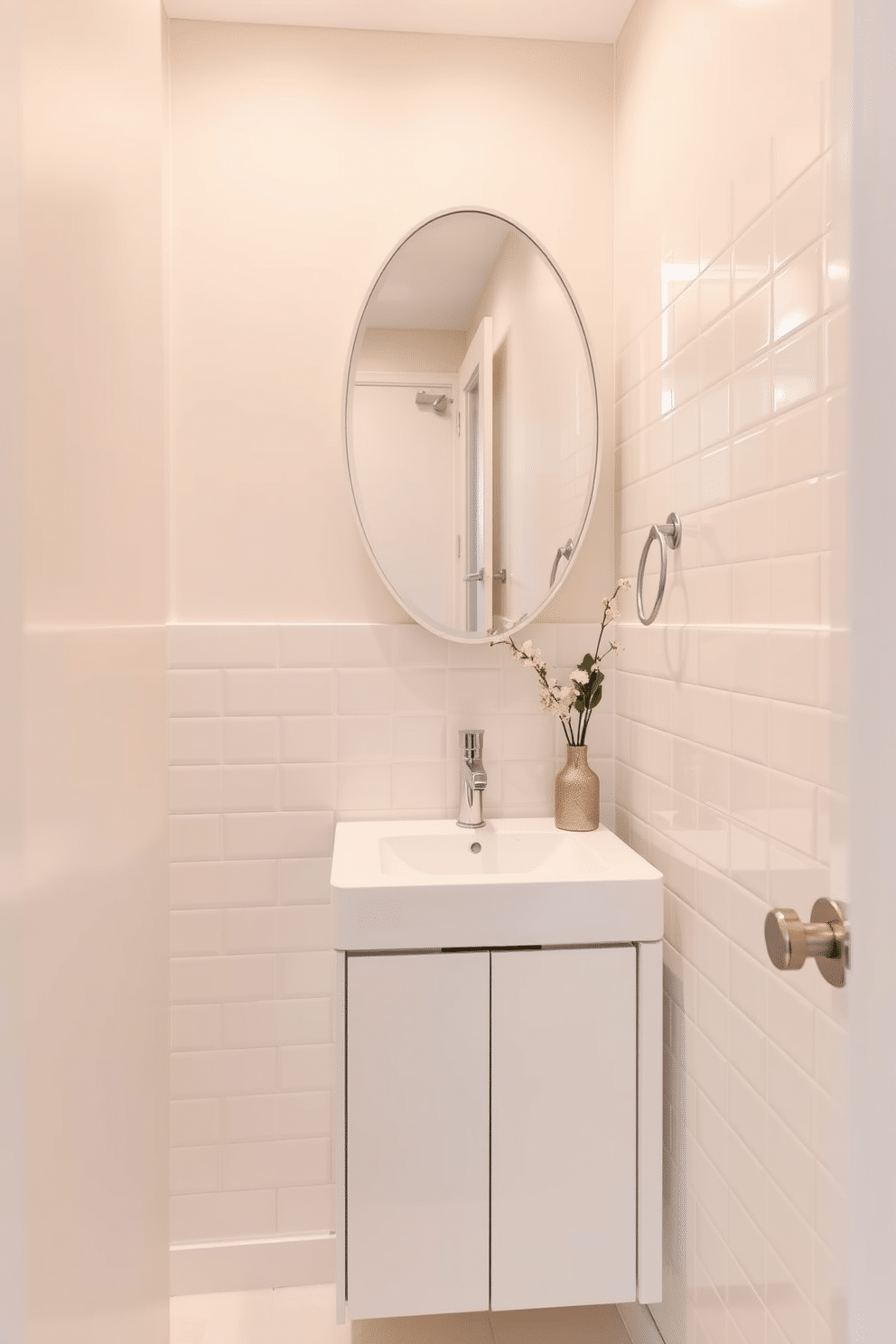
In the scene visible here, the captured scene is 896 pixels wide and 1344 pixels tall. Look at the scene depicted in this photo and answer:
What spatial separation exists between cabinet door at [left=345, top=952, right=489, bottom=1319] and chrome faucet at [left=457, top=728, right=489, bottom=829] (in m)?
0.37

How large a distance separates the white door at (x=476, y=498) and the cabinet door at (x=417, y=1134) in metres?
0.65

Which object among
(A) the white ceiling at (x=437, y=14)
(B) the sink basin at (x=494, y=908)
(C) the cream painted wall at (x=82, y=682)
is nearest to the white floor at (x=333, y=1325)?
(C) the cream painted wall at (x=82, y=682)

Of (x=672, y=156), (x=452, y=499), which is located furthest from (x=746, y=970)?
(x=672, y=156)

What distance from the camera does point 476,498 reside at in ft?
5.57

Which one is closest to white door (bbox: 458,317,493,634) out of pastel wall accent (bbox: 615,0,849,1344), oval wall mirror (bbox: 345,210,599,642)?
oval wall mirror (bbox: 345,210,599,642)

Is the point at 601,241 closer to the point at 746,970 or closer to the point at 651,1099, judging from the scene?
the point at 746,970

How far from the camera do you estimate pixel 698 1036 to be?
134cm

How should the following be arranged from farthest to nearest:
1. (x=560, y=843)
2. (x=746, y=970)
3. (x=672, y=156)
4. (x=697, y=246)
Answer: (x=560, y=843) → (x=672, y=156) → (x=697, y=246) → (x=746, y=970)

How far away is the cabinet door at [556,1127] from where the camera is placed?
135 cm

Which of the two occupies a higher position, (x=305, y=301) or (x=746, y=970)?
(x=305, y=301)

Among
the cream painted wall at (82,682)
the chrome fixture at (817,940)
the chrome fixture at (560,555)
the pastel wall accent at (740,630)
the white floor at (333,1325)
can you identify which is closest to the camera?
the chrome fixture at (817,940)

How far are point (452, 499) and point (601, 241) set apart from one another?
0.60 meters

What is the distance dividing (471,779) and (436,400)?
2.30ft

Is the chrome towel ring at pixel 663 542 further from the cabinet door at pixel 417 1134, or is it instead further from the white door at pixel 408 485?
the cabinet door at pixel 417 1134
